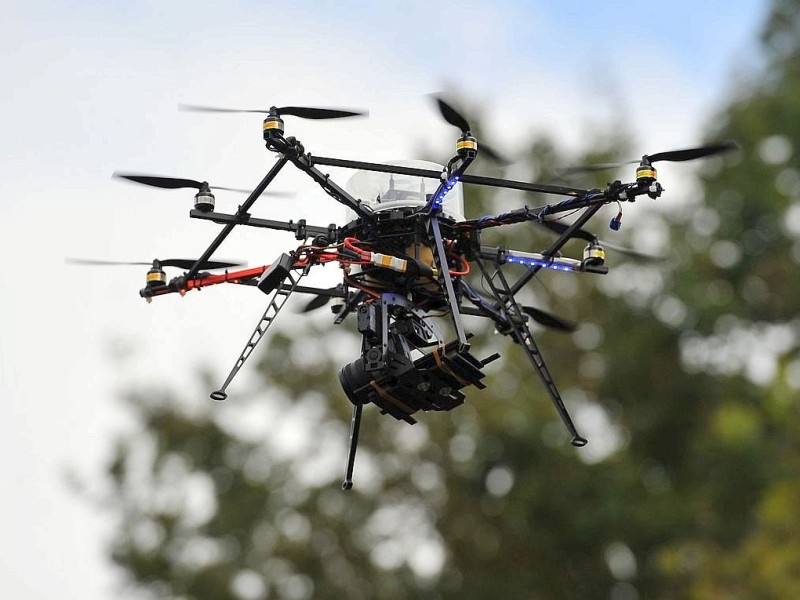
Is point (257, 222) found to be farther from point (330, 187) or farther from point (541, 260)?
point (541, 260)

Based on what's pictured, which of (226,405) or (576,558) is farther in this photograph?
(226,405)

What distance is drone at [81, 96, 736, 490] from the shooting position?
8.31 metres

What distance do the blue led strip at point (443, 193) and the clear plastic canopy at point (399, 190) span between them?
207 mm

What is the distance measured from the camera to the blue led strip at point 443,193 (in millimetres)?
8109

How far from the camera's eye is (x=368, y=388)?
871cm

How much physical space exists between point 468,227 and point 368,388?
47.8 inches

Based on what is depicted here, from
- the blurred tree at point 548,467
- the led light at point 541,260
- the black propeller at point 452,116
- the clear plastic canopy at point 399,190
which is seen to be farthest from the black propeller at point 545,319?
the blurred tree at point 548,467

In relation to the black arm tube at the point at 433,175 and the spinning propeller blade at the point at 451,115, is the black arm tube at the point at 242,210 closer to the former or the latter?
the black arm tube at the point at 433,175

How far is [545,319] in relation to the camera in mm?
10477

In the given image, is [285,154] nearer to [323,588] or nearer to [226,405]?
[323,588]

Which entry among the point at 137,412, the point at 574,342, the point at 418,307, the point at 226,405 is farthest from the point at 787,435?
the point at 418,307

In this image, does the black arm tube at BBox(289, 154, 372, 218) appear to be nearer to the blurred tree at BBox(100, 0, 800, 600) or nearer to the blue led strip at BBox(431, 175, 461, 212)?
the blue led strip at BBox(431, 175, 461, 212)

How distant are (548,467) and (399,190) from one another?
59.8 ft

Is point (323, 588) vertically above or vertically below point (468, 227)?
above
